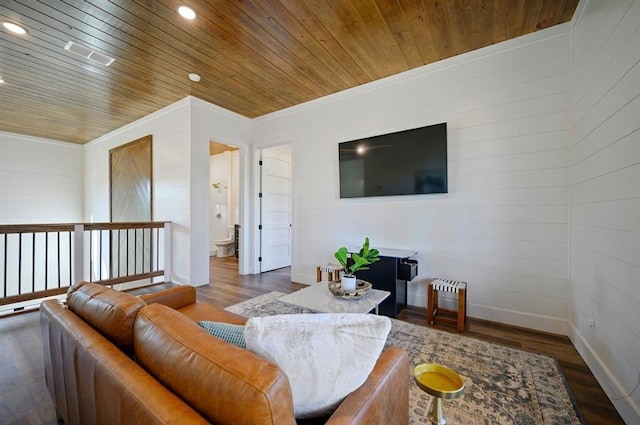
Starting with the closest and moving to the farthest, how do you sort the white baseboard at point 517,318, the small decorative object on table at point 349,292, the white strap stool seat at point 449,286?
the small decorative object on table at point 349,292, the white baseboard at point 517,318, the white strap stool seat at point 449,286

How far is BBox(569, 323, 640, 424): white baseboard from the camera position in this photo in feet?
4.93

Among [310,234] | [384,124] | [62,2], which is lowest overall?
[310,234]

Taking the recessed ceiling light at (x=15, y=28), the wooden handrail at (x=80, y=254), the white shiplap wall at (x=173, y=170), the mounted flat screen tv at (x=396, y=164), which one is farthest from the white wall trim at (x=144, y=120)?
the mounted flat screen tv at (x=396, y=164)

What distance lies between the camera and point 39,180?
6262 millimetres

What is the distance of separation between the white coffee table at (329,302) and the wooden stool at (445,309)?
761 millimetres

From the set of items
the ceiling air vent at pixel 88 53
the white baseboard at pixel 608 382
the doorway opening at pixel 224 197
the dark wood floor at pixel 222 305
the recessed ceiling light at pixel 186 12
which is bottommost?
the dark wood floor at pixel 222 305

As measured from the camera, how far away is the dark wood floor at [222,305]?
5.30 ft

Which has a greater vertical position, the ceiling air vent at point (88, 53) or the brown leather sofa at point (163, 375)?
the ceiling air vent at point (88, 53)

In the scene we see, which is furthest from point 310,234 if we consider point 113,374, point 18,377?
point 113,374

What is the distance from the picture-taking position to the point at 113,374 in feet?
2.87

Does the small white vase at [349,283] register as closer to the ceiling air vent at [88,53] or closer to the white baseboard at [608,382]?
the white baseboard at [608,382]

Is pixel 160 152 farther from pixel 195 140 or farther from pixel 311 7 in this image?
pixel 311 7

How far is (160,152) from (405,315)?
455cm

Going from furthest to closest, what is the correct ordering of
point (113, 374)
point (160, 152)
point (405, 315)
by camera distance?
1. point (160, 152)
2. point (405, 315)
3. point (113, 374)
